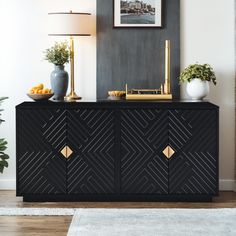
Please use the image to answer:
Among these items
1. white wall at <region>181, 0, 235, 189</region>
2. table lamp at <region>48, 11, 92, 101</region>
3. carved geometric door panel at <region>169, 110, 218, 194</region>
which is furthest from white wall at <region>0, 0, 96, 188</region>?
carved geometric door panel at <region>169, 110, 218, 194</region>

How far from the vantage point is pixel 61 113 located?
5.30m

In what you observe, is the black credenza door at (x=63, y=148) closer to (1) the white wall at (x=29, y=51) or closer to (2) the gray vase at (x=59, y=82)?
(2) the gray vase at (x=59, y=82)

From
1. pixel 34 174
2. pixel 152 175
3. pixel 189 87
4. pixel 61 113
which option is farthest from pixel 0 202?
pixel 189 87

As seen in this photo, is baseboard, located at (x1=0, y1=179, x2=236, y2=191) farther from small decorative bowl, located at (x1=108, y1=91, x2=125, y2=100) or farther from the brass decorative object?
small decorative bowl, located at (x1=108, y1=91, x2=125, y2=100)

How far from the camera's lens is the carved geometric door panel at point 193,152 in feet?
17.3

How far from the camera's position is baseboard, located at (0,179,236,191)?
5.84 metres

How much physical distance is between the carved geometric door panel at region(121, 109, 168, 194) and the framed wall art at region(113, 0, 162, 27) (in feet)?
2.94

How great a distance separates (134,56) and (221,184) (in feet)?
4.47

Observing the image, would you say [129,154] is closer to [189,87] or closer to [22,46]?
[189,87]

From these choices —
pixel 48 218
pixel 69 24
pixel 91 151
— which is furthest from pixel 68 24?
pixel 48 218

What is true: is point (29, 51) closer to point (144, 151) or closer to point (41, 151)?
point (41, 151)

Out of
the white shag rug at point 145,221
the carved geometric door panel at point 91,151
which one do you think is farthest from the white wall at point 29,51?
the white shag rug at point 145,221

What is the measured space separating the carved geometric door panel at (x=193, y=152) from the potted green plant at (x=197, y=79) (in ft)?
0.95

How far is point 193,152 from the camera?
5.31 m
